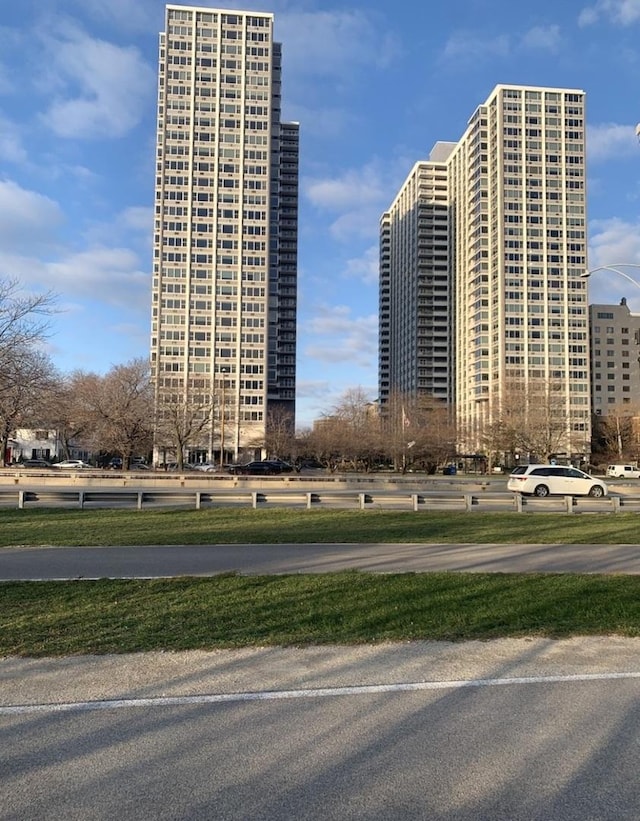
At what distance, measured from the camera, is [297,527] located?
1614 cm

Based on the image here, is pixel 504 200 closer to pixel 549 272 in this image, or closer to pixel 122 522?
pixel 549 272

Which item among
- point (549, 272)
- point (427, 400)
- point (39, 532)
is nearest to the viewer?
point (39, 532)

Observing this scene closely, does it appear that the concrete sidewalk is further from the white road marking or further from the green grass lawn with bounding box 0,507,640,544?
the green grass lawn with bounding box 0,507,640,544

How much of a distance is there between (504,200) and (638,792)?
6105 inches

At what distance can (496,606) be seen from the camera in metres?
7.66

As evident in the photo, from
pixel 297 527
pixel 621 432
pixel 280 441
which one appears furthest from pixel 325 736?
pixel 621 432

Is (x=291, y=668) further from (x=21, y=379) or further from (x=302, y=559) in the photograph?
(x=21, y=379)

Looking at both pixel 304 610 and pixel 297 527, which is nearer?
pixel 304 610

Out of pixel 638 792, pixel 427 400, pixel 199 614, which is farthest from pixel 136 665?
pixel 427 400

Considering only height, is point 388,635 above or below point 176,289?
below

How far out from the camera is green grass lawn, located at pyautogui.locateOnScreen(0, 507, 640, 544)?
548 inches

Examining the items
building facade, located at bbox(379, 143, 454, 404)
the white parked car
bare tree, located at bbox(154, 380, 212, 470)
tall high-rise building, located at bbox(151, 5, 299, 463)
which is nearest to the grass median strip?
bare tree, located at bbox(154, 380, 212, 470)

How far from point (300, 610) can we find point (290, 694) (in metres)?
→ 2.50

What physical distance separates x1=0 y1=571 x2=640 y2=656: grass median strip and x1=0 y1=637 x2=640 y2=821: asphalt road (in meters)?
0.46
